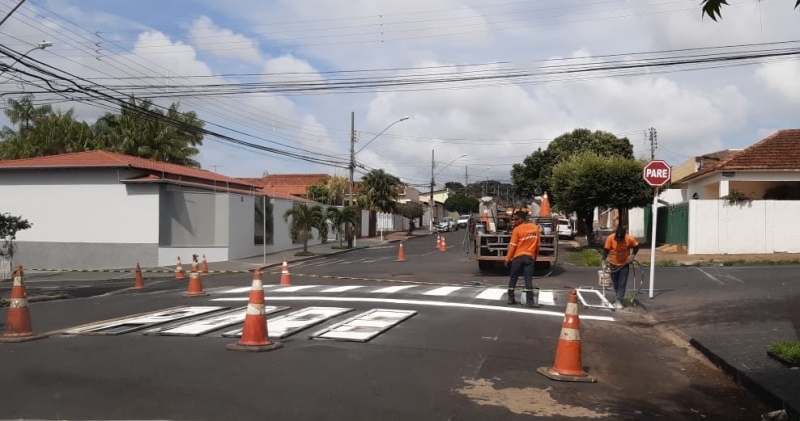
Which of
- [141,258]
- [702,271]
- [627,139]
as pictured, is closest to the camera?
[702,271]

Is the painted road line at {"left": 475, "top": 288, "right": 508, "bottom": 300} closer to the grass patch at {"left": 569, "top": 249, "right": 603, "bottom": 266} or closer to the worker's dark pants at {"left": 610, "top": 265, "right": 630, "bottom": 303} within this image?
the worker's dark pants at {"left": 610, "top": 265, "right": 630, "bottom": 303}

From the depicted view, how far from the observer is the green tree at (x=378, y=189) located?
60312 millimetres

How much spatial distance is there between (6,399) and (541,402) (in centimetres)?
472

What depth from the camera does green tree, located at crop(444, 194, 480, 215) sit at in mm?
113062

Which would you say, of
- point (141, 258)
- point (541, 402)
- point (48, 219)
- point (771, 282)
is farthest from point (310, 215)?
point (541, 402)

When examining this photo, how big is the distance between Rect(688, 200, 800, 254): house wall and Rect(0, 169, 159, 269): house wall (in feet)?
72.0

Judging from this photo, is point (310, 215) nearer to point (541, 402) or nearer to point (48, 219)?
point (48, 219)

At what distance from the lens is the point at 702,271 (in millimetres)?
20453

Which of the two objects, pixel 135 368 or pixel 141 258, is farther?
pixel 141 258

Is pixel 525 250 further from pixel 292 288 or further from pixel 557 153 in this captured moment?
pixel 557 153

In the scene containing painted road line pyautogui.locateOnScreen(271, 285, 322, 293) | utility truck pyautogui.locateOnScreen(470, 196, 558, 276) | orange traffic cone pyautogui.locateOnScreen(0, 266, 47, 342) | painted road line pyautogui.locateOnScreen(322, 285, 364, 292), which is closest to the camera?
orange traffic cone pyautogui.locateOnScreen(0, 266, 47, 342)

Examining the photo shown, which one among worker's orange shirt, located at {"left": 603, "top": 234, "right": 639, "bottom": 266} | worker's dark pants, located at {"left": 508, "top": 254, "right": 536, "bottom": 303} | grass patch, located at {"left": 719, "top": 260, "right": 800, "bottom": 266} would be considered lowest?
grass patch, located at {"left": 719, "top": 260, "right": 800, "bottom": 266}

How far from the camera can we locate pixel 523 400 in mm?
6496

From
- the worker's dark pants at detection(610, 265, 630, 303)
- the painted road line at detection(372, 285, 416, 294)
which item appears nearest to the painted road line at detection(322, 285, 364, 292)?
the painted road line at detection(372, 285, 416, 294)
